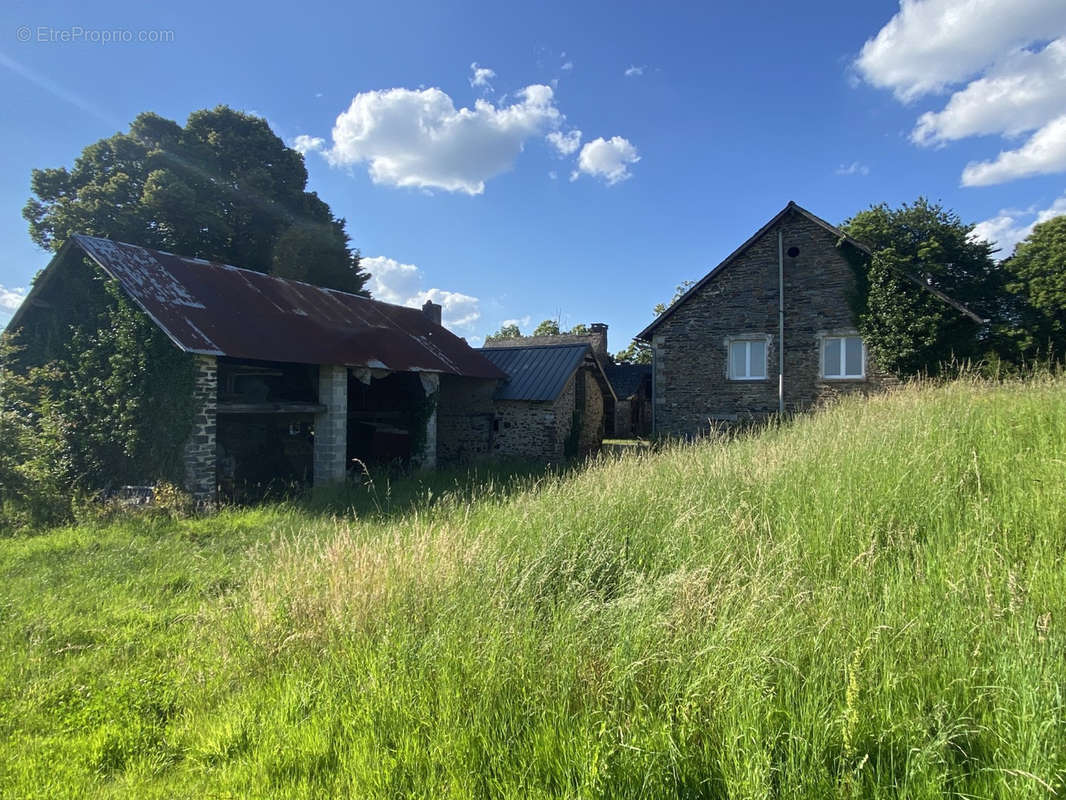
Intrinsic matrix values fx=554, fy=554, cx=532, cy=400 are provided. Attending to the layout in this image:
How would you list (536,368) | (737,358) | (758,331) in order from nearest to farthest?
(758,331), (737,358), (536,368)

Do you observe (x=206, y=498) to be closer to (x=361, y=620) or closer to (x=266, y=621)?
(x=266, y=621)

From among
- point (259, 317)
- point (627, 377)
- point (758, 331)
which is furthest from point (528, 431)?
point (627, 377)

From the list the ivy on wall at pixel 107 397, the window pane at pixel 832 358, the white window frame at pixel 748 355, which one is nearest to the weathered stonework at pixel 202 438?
the ivy on wall at pixel 107 397

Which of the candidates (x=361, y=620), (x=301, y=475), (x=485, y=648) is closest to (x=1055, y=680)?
(x=485, y=648)

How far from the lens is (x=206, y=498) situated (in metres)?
10.8

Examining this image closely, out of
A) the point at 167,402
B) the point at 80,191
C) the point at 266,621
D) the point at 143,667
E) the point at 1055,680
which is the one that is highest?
the point at 80,191

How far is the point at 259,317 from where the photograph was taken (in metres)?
13.3

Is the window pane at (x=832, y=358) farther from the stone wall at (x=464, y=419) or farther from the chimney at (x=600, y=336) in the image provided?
the chimney at (x=600, y=336)

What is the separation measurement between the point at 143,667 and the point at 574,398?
16370mm

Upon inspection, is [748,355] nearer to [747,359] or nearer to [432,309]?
[747,359]

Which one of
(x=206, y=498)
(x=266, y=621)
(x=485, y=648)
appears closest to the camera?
(x=485, y=648)

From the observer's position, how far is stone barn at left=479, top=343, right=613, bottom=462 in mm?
18078

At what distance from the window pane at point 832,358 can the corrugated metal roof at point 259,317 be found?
34.2ft

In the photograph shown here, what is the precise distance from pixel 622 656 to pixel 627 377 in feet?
101
